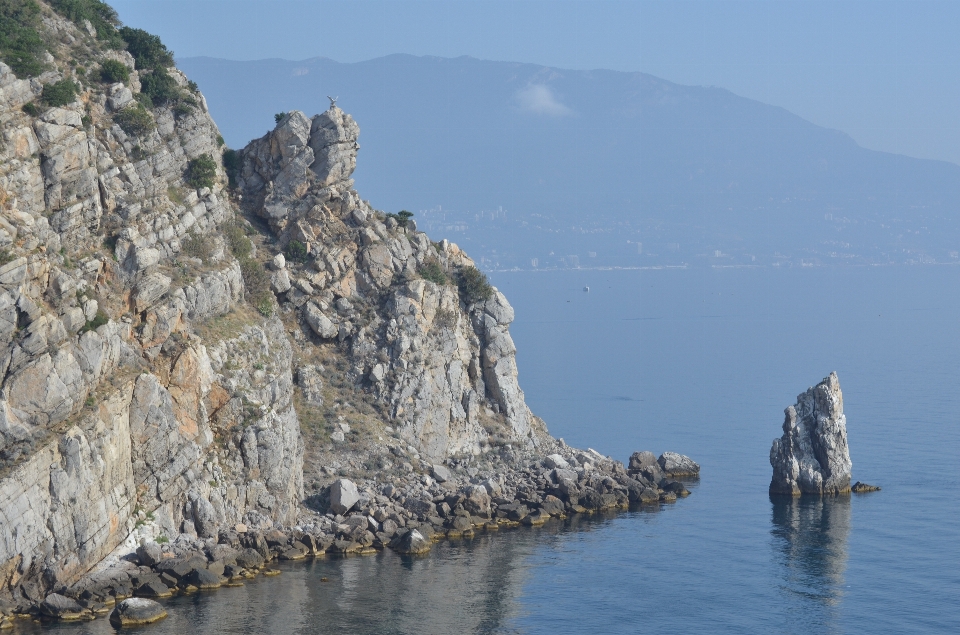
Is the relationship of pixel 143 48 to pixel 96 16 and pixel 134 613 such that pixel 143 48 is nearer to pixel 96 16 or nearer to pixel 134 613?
pixel 96 16

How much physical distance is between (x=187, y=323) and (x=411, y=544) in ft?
59.5

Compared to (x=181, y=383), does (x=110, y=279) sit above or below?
above

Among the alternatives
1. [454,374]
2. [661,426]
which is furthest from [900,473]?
[454,374]

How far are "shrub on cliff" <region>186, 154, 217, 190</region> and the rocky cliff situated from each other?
25 centimetres

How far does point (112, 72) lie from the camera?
255 ft

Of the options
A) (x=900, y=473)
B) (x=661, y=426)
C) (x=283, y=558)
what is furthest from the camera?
(x=661, y=426)

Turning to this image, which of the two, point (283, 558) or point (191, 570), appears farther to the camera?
point (283, 558)

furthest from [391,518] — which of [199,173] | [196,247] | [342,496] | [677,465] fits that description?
[677,465]

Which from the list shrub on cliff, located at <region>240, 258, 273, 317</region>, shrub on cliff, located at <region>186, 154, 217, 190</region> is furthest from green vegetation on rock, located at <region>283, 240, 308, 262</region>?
shrub on cliff, located at <region>186, 154, 217, 190</region>

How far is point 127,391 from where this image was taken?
62.8 m

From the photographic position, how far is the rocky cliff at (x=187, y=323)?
192 feet

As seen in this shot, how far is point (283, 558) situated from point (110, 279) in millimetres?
18289

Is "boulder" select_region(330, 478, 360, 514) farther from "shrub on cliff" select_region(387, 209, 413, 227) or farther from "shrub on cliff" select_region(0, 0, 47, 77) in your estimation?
"shrub on cliff" select_region(0, 0, 47, 77)

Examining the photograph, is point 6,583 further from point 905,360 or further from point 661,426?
point 905,360
